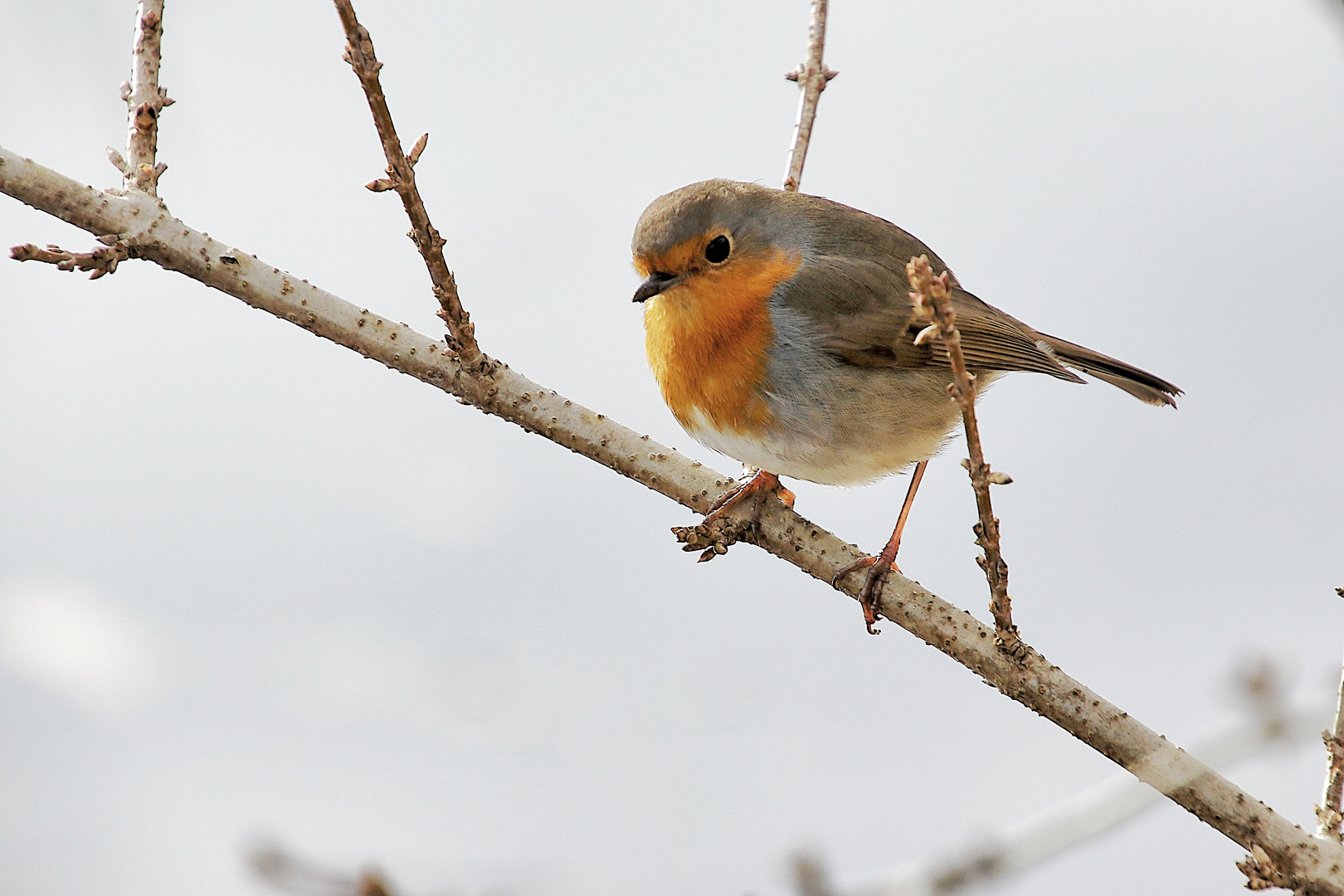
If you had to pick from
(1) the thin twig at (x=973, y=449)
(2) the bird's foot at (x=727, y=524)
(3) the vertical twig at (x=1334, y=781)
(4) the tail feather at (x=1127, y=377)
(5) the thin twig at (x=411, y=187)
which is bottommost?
(3) the vertical twig at (x=1334, y=781)

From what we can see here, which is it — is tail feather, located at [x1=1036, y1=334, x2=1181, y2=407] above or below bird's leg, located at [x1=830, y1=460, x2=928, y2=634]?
above

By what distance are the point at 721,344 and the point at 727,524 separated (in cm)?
55

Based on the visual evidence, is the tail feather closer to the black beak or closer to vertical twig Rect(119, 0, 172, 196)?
the black beak

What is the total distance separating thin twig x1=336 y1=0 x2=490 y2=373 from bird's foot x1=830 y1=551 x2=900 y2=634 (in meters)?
1.06

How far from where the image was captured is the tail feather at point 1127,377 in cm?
322

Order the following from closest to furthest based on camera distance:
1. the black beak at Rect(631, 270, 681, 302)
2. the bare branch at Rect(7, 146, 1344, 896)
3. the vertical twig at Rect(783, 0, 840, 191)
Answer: the bare branch at Rect(7, 146, 1344, 896) → the black beak at Rect(631, 270, 681, 302) → the vertical twig at Rect(783, 0, 840, 191)

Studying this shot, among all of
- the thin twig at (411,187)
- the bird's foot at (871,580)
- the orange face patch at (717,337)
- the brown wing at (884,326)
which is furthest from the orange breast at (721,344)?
the thin twig at (411,187)

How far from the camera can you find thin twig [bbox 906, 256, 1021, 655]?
184 centimetres

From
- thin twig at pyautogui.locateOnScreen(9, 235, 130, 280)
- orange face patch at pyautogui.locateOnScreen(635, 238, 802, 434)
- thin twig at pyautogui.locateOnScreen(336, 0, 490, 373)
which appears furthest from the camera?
orange face patch at pyautogui.locateOnScreen(635, 238, 802, 434)

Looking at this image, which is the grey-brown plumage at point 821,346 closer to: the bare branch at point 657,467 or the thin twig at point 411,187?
the bare branch at point 657,467

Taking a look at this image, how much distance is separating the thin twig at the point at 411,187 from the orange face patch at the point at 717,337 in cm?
65

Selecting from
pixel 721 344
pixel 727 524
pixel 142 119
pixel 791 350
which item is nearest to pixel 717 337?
pixel 721 344

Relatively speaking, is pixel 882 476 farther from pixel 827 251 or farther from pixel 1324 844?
pixel 1324 844

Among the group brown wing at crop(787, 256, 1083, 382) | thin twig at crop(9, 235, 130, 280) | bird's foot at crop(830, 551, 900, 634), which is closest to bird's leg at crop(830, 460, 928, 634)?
bird's foot at crop(830, 551, 900, 634)
